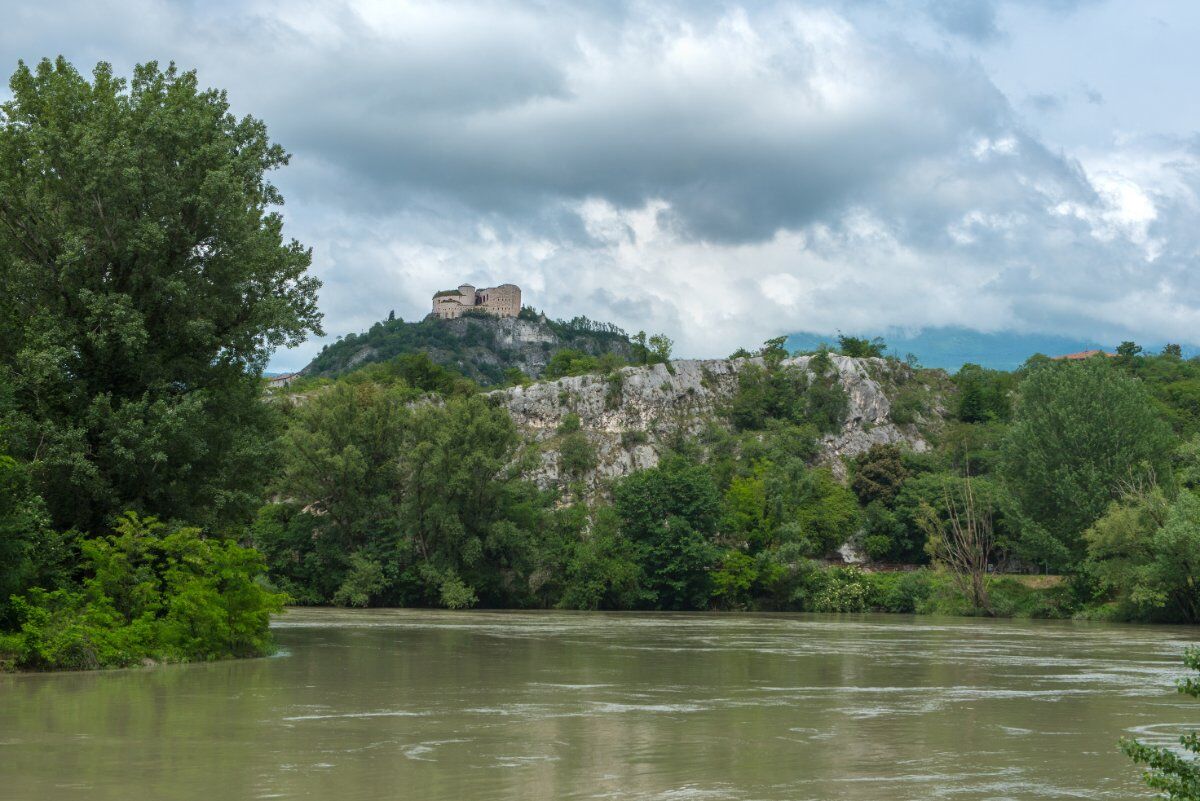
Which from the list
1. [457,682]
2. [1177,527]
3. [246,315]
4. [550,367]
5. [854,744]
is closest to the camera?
[854,744]

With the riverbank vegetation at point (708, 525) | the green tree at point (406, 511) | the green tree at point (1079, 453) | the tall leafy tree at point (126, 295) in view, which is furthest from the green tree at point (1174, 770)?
the green tree at point (406, 511)

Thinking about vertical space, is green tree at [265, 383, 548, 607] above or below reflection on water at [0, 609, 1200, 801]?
above

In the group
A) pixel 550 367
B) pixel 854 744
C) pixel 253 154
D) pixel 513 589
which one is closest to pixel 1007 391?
pixel 550 367

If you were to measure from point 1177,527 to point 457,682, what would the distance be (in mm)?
41232

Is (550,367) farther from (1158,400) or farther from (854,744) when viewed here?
(854,744)

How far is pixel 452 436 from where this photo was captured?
77.5 m

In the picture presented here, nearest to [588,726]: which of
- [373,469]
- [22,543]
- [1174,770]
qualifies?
[1174,770]

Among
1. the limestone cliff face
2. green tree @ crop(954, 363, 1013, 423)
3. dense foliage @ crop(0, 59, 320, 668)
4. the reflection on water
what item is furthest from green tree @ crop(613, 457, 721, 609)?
green tree @ crop(954, 363, 1013, 423)

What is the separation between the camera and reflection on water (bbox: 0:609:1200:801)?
12.1m

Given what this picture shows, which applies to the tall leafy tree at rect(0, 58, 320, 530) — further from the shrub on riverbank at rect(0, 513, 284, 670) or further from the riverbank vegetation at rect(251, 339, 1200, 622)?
the riverbank vegetation at rect(251, 339, 1200, 622)

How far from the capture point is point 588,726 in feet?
55.3

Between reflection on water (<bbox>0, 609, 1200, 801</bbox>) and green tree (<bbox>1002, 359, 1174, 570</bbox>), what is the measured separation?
3454 centimetres

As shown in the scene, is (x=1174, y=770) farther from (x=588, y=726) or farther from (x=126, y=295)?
(x=126, y=295)

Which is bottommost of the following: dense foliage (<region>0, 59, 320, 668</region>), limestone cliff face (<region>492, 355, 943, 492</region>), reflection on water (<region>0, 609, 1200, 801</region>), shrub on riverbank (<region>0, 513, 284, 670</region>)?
reflection on water (<region>0, 609, 1200, 801</region>)
